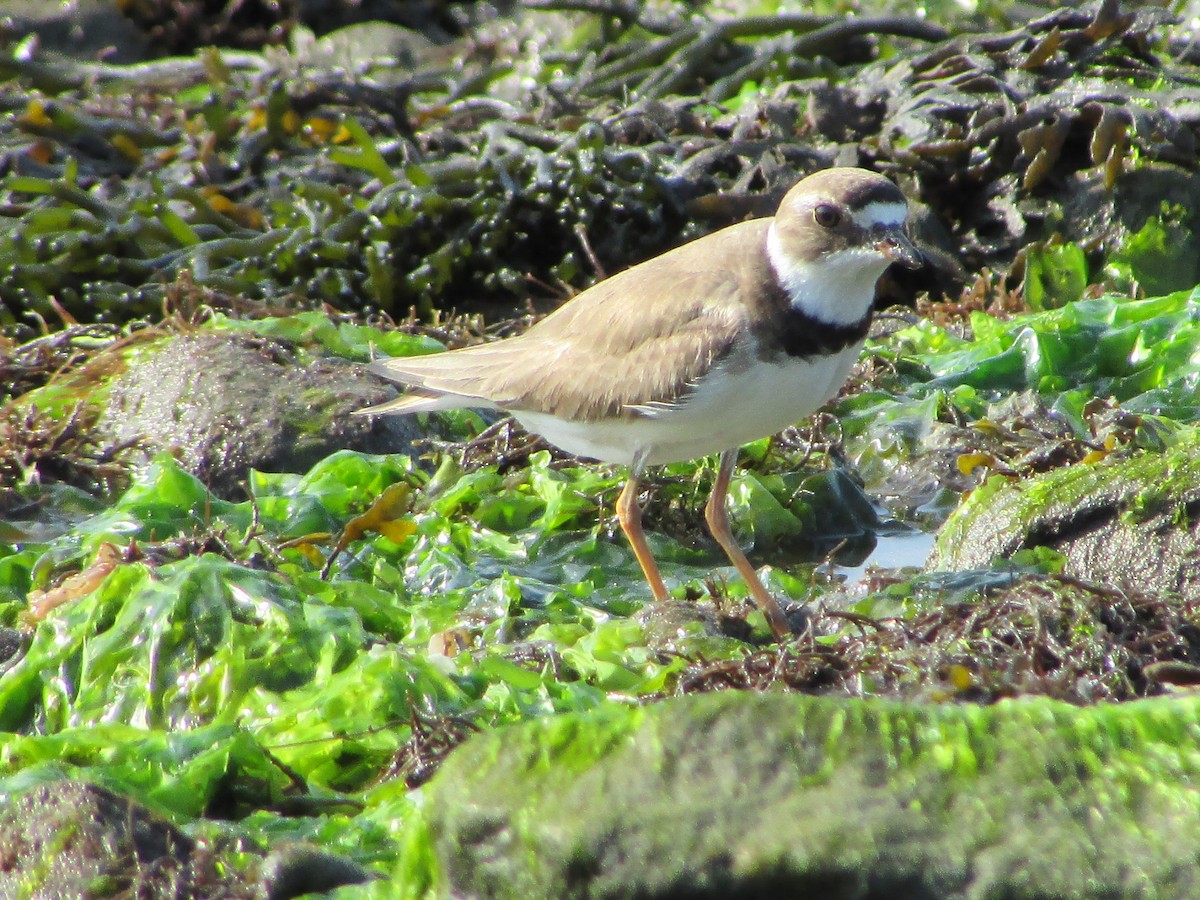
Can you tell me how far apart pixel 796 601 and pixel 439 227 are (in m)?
4.04

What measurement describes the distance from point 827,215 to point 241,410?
2722mm

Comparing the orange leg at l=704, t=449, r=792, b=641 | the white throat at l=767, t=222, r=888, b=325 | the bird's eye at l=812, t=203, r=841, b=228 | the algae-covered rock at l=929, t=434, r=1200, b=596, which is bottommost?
the orange leg at l=704, t=449, r=792, b=641

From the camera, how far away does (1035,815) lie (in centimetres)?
221

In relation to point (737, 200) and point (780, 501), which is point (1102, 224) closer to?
point (737, 200)

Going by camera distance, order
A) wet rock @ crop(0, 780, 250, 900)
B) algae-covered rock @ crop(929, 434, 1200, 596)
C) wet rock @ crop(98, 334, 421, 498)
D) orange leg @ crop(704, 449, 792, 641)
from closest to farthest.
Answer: wet rock @ crop(0, 780, 250, 900)
orange leg @ crop(704, 449, 792, 641)
algae-covered rock @ crop(929, 434, 1200, 596)
wet rock @ crop(98, 334, 421, 498)

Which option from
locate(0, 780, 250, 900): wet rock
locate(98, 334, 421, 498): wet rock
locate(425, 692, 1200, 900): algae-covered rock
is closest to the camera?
locate(425, 692, 1200, 900): algae-covered rock

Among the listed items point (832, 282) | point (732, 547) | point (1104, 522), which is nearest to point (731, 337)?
point (832, 282)

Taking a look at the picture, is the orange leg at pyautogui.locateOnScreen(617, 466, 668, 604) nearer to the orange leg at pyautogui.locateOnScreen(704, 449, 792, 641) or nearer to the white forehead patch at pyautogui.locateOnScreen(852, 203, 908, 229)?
the orange leg at pyautogui.locateOnScreen(704, 449, 792, 641)

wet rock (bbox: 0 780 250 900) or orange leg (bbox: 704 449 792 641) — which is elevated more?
wet rock (bbox: 0 780 250 900)

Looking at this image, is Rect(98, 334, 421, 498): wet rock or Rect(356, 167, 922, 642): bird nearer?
Rect(356, 167, 922, 642): bird

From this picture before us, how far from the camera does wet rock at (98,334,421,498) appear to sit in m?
5.73

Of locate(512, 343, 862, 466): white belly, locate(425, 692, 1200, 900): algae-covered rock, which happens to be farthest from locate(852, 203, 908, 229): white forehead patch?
locate(425, 692, 1200, 900): algae-covered rock

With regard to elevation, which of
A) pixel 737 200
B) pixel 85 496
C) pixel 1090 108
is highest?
pixel 1090 108

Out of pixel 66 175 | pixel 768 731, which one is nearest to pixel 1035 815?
pixel 768 731
